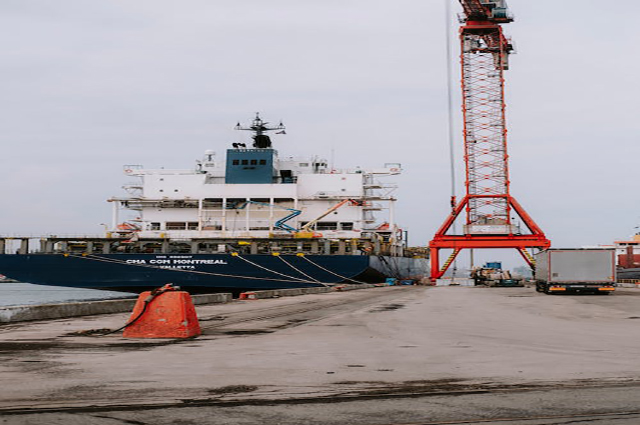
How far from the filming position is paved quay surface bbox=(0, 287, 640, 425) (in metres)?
4.63

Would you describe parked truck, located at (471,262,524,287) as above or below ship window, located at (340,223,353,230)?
below

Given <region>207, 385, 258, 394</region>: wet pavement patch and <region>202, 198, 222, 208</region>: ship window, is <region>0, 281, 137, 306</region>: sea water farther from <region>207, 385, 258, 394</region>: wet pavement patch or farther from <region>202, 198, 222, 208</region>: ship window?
<region>207, 385, 258, 394</region>: wet pavement patch

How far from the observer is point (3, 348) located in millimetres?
8195

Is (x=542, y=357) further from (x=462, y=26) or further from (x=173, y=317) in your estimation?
(x=462, y=26)

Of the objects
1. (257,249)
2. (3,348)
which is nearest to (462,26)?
(257,249)

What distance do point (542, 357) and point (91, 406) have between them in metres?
5.57

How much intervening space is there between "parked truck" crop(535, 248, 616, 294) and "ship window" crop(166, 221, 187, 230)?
25272 mm

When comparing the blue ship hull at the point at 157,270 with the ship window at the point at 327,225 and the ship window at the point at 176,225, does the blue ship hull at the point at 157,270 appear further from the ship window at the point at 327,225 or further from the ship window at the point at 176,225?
the ship window at the point at 176,225

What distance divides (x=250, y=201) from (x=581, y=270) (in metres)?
22.0

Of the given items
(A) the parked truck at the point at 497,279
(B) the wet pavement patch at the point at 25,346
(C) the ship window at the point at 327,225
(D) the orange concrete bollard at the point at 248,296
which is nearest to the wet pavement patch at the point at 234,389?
(B) the wet pavement patch at the point at 25,346

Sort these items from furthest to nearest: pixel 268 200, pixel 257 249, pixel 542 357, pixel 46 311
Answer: pixel 268 200 → pixel 257 249 → pixel 46 311 → pixel 542 357

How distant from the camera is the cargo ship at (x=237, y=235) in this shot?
3625 cm

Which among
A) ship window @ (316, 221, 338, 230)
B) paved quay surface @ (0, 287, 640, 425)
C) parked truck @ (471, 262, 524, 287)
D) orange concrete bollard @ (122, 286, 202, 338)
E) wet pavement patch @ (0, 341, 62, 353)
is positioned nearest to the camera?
paved quay surface @ (0, 287, 640, 425)

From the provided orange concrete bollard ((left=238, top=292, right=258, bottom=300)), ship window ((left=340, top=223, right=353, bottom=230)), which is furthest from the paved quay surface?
ship window ((left=340, top=223, right=353, bottom=230))
